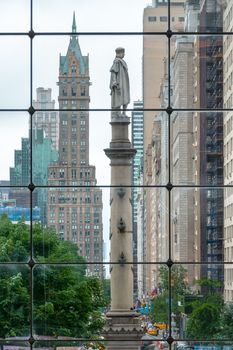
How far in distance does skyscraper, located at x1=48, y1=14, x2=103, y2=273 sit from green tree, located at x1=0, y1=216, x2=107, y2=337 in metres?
0.15

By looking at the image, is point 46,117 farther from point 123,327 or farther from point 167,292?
point 123,327

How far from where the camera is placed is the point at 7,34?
6.34 metres

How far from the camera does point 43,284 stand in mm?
8047

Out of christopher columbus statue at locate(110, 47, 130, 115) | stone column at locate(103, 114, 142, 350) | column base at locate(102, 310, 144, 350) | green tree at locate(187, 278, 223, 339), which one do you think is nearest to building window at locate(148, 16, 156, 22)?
stone column at locate(103, 114, 142, 350)

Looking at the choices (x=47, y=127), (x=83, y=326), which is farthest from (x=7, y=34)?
(x=83, y=326)

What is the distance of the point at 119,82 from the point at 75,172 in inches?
38.3

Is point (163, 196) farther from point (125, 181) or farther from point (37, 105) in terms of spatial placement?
point (37, 105)

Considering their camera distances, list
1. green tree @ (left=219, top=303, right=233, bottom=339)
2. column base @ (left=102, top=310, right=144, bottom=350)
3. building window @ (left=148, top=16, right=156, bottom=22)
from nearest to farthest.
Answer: building window @ (left=148, top=16, right=156, bottom=22)
column base @ (left=102, top=310, right=144, bottom=350)
green tree @ (left=219, top=303, right=233, bottom=339)

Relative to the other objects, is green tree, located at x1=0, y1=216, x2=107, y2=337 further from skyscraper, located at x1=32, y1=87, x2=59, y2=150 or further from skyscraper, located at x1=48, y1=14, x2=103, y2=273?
skyscraper, located at x1=32, y1=87, x2=59, y2=150

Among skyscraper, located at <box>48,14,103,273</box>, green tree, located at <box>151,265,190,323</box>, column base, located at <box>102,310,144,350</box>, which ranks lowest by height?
column base, located at <box>102,310,144,350</box>

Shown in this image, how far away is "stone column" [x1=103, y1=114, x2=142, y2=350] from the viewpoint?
824 cm

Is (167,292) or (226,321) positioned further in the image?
(226,321)

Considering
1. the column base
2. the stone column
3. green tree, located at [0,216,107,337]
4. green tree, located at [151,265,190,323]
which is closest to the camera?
green tree, located at [0,216,107,337]

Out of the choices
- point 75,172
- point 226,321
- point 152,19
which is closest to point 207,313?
point 226,321
